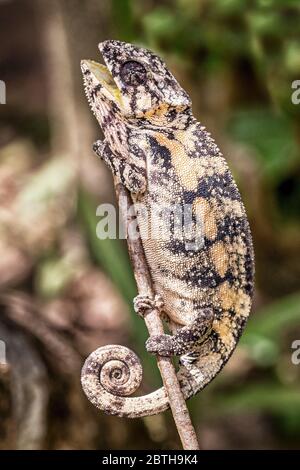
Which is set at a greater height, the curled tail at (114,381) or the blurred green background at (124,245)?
the blurred green background at (124,245)

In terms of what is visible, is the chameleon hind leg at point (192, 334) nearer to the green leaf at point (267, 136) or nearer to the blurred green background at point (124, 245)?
the blurred green background at point (124, 245)

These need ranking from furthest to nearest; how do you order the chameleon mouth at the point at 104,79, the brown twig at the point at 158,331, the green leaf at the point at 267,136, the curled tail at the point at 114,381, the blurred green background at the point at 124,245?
the green leaf at the point at 267,136
the blurred green background at the point at 124,245
the chameleon mouth at the point at 104,79
the curled tail at the point at 114,381
the brown twig at the point at 158,331

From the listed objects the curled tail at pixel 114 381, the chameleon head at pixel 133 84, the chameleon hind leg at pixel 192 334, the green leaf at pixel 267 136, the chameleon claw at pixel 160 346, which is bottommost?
the curled tail at pixel 114 381

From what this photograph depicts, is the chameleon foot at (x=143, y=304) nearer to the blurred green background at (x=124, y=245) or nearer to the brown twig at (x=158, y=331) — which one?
the brown twig at (x=158, y=331)

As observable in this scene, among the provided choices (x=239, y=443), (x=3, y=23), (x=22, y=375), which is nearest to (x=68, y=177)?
(x=239, y=443)

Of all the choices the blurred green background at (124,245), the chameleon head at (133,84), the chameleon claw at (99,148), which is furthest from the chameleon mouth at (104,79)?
the blurred green background at (124,245)

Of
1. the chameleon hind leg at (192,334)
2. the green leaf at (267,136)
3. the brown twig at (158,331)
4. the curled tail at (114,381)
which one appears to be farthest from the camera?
the green leaf at (267,136)

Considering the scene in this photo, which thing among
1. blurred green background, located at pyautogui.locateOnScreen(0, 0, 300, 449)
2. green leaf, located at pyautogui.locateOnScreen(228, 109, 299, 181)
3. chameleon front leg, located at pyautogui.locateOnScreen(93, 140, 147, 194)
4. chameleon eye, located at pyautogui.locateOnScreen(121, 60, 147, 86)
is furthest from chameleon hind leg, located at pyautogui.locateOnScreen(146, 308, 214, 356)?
green leaf, located at pyautogui.locateOnScreen(228, 109, 299, 181)

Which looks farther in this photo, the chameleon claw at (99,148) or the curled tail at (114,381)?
the chameleon claw at (99,148)
